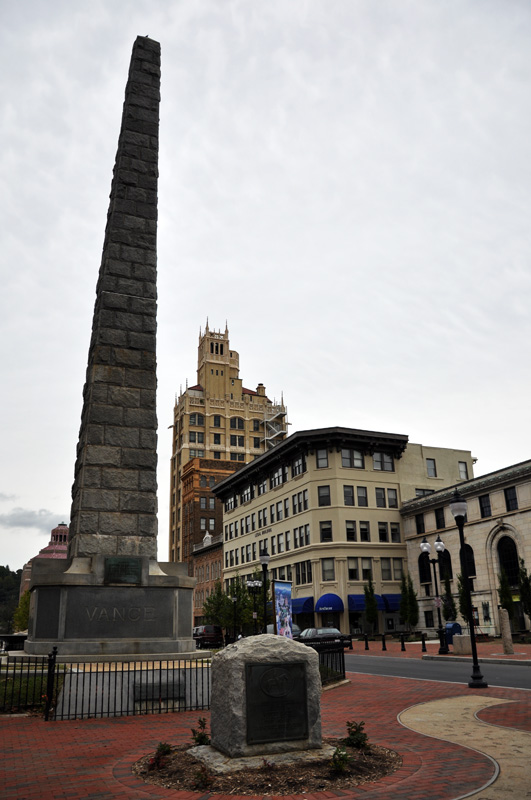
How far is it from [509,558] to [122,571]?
128 ft

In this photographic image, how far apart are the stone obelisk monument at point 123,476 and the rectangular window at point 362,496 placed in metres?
→ 44.1

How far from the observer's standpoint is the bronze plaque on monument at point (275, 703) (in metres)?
7.88

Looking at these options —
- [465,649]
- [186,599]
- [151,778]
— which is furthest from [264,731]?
[465,649]

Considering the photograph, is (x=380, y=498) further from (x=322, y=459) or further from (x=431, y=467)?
(x=431, y=467)

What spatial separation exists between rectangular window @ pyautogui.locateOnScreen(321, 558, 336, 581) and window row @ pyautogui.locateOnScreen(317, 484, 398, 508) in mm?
4932

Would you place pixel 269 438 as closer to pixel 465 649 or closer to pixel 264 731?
pixel 465 649

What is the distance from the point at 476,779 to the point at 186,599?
9.22 metres

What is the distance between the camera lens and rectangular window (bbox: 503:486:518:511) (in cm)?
4631

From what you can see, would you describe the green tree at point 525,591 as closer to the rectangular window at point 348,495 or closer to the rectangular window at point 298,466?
the rectangular window at point 348,495

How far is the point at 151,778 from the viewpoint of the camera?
→ 7457mm

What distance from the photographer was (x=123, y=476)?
15.9 m

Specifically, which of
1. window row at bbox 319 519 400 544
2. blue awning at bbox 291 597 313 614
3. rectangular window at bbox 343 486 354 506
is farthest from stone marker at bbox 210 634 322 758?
rectangular window at bbox 343 486 354 506

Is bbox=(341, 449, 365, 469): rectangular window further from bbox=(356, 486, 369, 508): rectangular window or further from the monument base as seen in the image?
the monument base

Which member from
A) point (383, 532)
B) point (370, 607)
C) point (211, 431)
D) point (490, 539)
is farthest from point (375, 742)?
point (211, 431)
